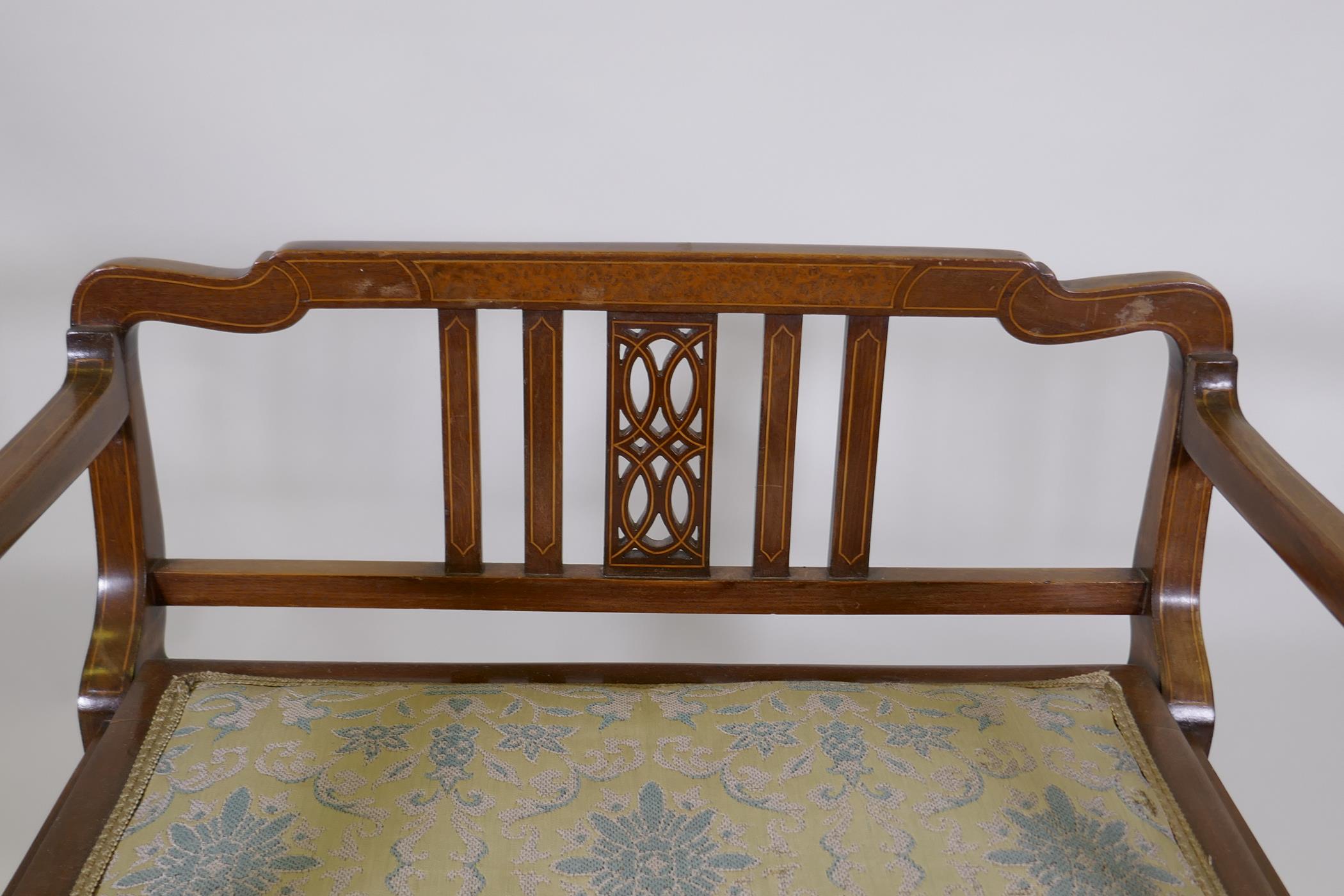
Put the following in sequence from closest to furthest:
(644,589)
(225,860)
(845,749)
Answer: (225,860)
(845,749)
(644,589)

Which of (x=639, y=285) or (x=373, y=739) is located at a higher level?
(x=639, y=285)

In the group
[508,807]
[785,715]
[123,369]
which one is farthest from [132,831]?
[785,715]

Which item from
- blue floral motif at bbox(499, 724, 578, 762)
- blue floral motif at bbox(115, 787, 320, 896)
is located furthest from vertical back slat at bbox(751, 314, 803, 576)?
blue floral motif at bbox(115, 787, 320, 896)

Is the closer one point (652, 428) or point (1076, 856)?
point (1076, 856)

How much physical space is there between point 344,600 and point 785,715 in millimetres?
424

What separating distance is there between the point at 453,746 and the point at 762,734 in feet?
0.85

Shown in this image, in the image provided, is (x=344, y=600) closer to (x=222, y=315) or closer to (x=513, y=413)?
(x=222, y=315)

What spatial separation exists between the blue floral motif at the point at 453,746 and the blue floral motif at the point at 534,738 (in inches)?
1.0

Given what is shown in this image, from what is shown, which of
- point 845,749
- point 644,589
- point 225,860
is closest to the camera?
point 225,860

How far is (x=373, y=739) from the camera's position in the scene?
119cm

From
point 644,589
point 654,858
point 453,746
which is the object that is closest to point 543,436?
point 644,589

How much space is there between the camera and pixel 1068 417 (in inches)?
73.5

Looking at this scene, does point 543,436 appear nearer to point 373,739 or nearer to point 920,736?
point 373,739

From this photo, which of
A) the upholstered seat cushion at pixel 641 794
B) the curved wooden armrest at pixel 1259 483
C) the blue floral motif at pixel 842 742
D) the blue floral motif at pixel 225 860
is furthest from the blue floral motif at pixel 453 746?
the curved wooden armrest at pixel 1259 483
